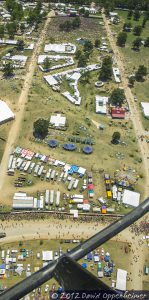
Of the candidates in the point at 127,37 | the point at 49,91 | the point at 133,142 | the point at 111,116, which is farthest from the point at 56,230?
the point at 127,37

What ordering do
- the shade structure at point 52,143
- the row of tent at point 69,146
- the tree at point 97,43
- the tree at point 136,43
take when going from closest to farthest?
1. the row of tent at point 69,146
2. the shade structure at point 52,143
3. the tree at point 97,43
4. the tree at point 136,43

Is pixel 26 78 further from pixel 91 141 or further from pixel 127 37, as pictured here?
pixel 127 37

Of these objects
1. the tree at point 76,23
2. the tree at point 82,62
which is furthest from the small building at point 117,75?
the tree at point 76,23

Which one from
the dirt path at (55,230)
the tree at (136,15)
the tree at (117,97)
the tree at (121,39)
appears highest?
the tree at (136,15)

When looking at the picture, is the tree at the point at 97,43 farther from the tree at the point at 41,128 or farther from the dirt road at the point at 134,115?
the tree at the point at 41,128

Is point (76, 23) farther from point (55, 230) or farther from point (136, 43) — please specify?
point (55, 230)

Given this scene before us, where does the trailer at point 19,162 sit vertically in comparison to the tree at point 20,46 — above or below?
below

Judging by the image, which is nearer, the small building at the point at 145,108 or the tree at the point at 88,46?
the small building at the point at 145,108
